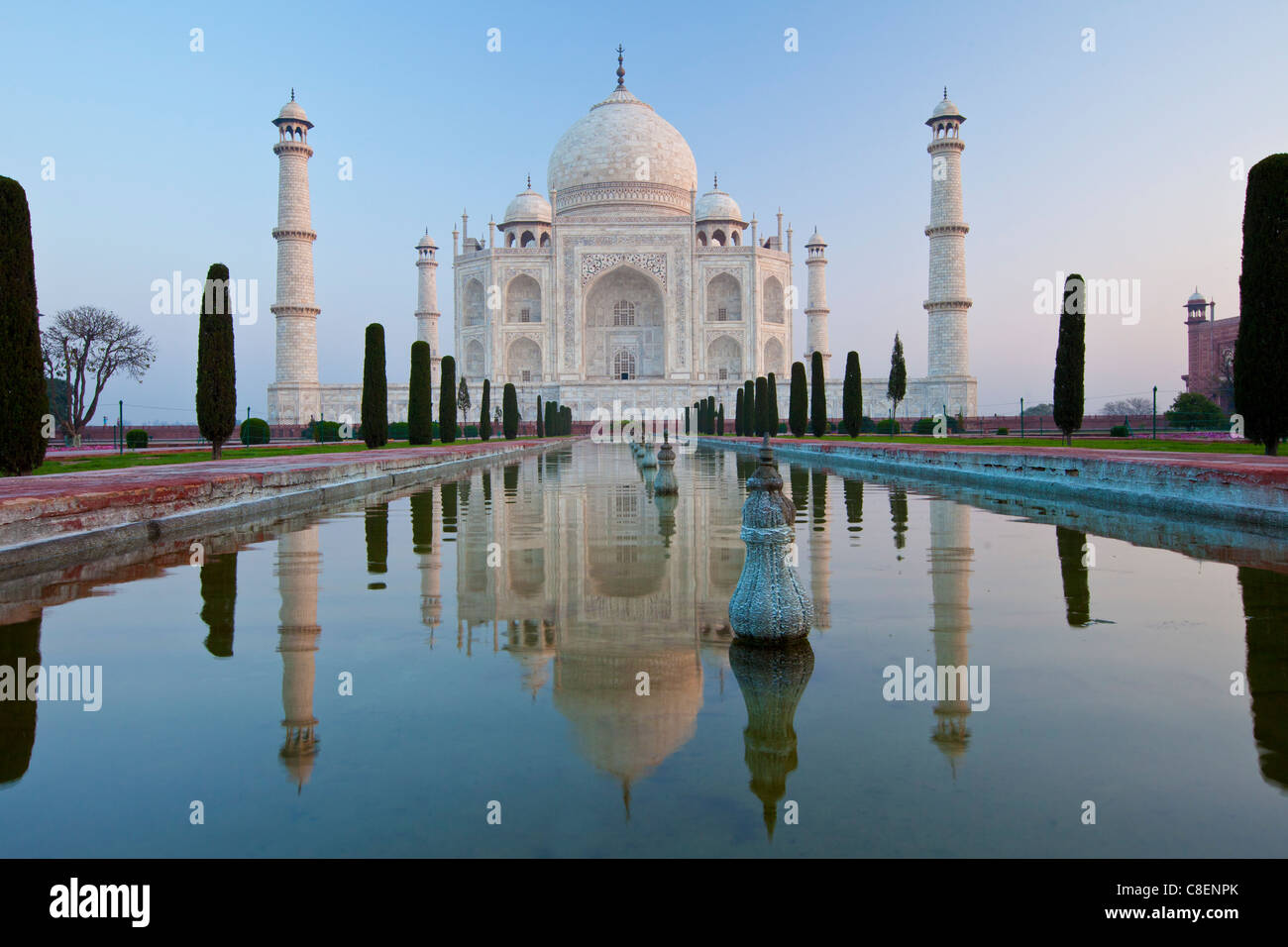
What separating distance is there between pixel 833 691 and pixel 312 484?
647cm

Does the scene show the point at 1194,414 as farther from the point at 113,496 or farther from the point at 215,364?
the point at 113,496

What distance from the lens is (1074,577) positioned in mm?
3691

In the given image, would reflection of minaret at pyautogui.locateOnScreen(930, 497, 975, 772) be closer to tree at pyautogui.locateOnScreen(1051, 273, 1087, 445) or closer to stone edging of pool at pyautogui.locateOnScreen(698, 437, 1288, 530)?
stone edging of pool at pyautogui.locateOnScreen(698, 437, 1288, 530)

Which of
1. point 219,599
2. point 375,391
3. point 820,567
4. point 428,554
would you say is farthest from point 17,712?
point 375,391

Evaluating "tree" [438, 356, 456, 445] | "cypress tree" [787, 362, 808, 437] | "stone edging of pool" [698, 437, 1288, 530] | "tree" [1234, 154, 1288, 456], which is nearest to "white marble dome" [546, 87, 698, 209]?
"cypress tree" [787, 362, 808, 437]

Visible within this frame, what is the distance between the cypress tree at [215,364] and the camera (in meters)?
11.5

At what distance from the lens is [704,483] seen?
916 centimetres

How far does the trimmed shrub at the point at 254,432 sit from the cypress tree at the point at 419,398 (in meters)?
5.58

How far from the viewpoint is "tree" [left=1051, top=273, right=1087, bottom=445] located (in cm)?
1337

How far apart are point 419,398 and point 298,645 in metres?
14.6

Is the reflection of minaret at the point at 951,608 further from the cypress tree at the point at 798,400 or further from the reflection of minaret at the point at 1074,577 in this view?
the cypress tree at the point at 798,400
